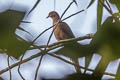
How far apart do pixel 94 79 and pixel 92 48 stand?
0.05 m

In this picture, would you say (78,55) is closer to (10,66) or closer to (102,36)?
(102,36)

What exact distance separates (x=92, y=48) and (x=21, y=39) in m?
0.12

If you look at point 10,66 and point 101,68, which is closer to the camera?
point 101,68

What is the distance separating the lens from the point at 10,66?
611 millimetres

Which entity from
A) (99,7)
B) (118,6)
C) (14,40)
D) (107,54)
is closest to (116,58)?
(107,54)

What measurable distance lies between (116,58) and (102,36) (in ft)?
0.12

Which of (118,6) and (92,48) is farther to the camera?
(118,6)

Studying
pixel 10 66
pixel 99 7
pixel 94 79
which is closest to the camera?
pixel 94 79

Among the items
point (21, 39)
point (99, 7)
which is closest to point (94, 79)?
point (21, 39)

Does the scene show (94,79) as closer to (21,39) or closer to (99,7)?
(21,39)

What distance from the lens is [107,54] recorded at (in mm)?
367

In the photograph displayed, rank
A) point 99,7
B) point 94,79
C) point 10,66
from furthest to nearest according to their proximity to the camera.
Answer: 1. point 99,7
2. point 10,66
3. point 94,79

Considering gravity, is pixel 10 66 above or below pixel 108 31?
below

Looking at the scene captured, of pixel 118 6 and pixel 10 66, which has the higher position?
pixel 118 6
